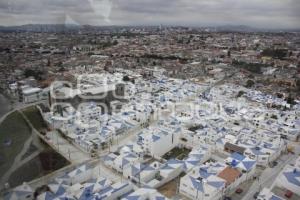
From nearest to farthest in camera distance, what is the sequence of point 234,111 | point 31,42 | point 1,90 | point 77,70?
point 234,111 → point 1,90 → point 77,70 → point 31,42

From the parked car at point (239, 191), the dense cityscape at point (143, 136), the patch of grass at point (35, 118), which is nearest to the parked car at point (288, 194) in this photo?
the dense cityscape at point (143, 136)

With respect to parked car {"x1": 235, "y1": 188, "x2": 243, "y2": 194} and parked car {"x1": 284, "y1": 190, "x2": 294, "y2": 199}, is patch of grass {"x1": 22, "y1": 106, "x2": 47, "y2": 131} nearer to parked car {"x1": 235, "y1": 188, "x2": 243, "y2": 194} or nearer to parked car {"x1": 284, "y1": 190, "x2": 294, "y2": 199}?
parked car {"x1": 235, "y1": 188, "x2": 243, "y2": 194}

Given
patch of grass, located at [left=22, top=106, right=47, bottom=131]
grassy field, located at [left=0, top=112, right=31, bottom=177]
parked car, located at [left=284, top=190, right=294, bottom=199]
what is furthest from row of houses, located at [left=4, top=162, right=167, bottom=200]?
patch of grass, located at [left=22, top=106, right=47, bottom=131]

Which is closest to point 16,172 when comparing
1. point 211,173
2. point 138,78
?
point 211,173

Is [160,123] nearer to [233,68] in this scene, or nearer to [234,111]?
[234,111]

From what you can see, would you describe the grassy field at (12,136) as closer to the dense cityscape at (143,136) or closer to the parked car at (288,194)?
the dense cityscape at (143,136)

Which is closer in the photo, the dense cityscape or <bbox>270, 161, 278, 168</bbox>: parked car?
the dense cityscape

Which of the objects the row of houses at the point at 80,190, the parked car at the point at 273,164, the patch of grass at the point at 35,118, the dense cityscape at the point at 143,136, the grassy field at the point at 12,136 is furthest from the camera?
the patch of grass at the point at 35,118
